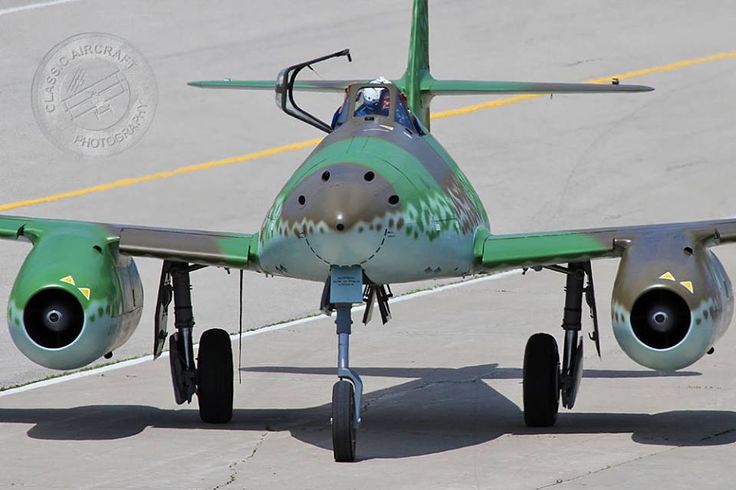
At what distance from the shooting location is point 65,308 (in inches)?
552

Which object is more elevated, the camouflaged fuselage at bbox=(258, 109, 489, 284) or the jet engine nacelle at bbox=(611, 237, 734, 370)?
the camouflaged fuselage at bbox=(258, 109, 489, 284)

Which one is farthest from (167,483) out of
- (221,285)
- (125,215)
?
(125,215)

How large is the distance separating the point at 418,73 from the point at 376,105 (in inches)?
136

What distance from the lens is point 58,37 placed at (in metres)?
36.2

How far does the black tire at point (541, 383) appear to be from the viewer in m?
14.7

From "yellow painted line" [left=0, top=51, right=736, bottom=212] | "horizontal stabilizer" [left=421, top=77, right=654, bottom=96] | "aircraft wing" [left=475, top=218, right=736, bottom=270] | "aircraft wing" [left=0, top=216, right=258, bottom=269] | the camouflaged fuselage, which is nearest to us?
the camouflaged fuselage

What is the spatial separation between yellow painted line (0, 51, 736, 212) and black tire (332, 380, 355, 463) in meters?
15.8

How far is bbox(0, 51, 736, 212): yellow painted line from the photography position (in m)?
28.3

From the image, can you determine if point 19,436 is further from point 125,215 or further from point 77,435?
point 125,215

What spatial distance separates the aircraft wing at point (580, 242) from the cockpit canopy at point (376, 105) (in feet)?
4.62

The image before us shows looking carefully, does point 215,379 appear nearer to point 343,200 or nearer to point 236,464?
point 236,464

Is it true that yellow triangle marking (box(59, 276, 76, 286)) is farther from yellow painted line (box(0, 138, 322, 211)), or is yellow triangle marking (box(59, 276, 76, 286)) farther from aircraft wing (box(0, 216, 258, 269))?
yellow painted line (box(0, 138, 322, 211))

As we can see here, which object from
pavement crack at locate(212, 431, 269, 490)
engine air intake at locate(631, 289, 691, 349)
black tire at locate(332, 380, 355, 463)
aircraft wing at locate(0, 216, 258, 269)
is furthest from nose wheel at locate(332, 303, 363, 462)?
engine air intake at locate(631, 289, 691, 349)

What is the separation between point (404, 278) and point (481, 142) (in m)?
17.9
